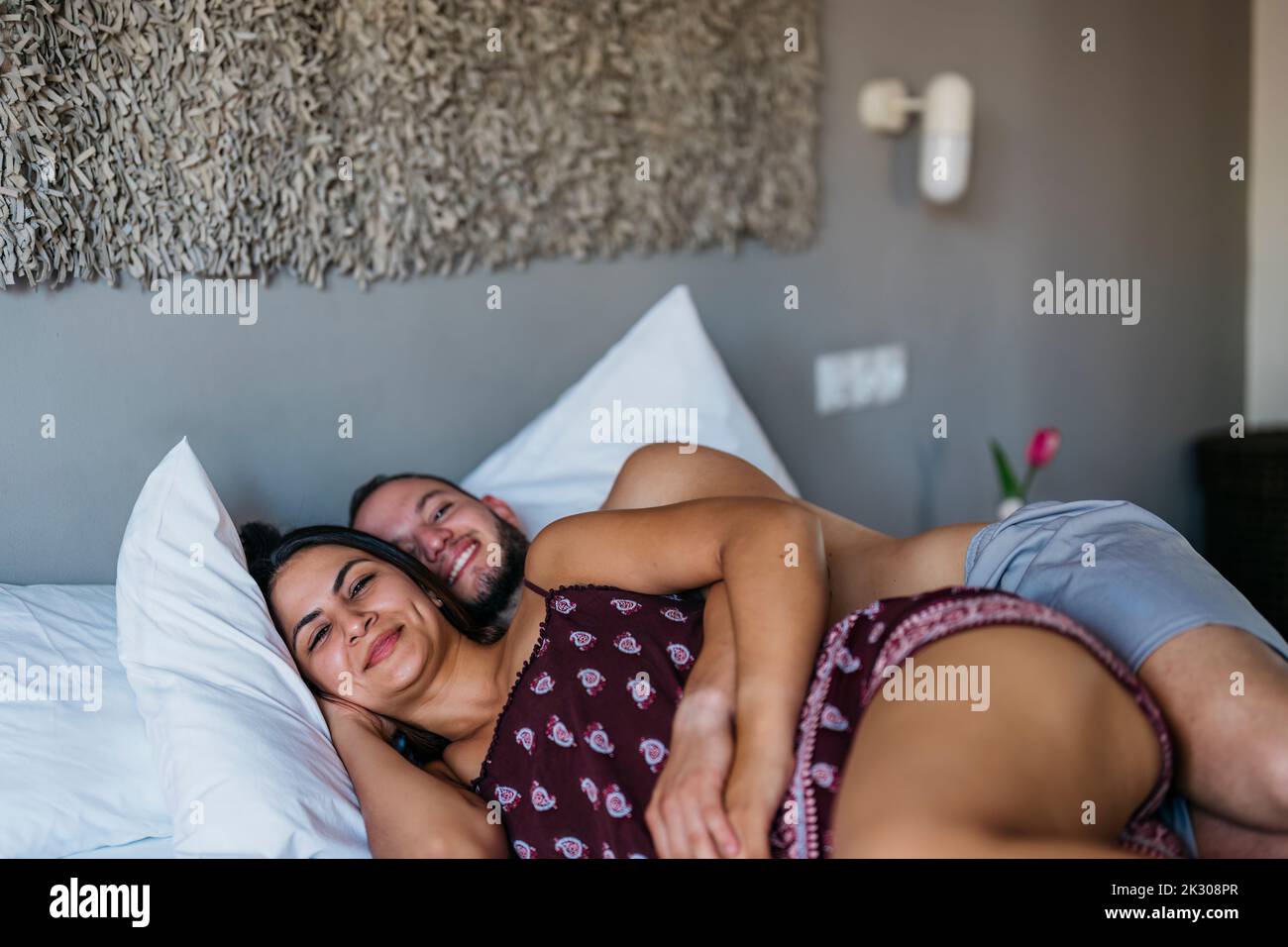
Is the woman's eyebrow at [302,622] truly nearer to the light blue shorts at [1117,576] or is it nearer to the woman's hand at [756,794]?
the woman's hand at [756,794]

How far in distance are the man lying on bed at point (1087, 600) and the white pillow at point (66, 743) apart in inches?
16.6

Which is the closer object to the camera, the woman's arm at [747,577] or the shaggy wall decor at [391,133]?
the woman's arm at [747,577]

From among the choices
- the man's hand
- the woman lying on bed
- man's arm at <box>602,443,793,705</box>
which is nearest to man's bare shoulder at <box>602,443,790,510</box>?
man's arm at <box>602,443,793,705</box>

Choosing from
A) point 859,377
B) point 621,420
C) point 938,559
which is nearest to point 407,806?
point 938,559

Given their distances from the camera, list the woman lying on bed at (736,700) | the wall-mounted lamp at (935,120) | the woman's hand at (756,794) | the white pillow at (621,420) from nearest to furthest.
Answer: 1. the woman lying on bed at (736,700)
2. the woman's hand at (756,794)
3. the white pillow at (621,420)
4. the wall-mounted lamp at (935,120)

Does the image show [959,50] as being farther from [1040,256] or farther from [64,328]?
[64,328]

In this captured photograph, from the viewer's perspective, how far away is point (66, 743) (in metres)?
1.28

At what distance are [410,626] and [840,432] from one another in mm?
1332

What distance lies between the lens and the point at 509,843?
127 cm

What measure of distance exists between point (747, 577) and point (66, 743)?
78 cm

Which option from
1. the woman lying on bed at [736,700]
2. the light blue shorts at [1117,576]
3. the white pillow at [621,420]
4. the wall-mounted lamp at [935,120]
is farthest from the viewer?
the wall-mounted lamp at [935,120]

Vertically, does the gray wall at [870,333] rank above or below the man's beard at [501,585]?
above

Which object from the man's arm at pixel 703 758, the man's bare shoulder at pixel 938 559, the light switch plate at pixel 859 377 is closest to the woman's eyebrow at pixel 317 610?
the man's arm at pixel 703 758

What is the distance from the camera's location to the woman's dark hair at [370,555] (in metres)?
1.46
